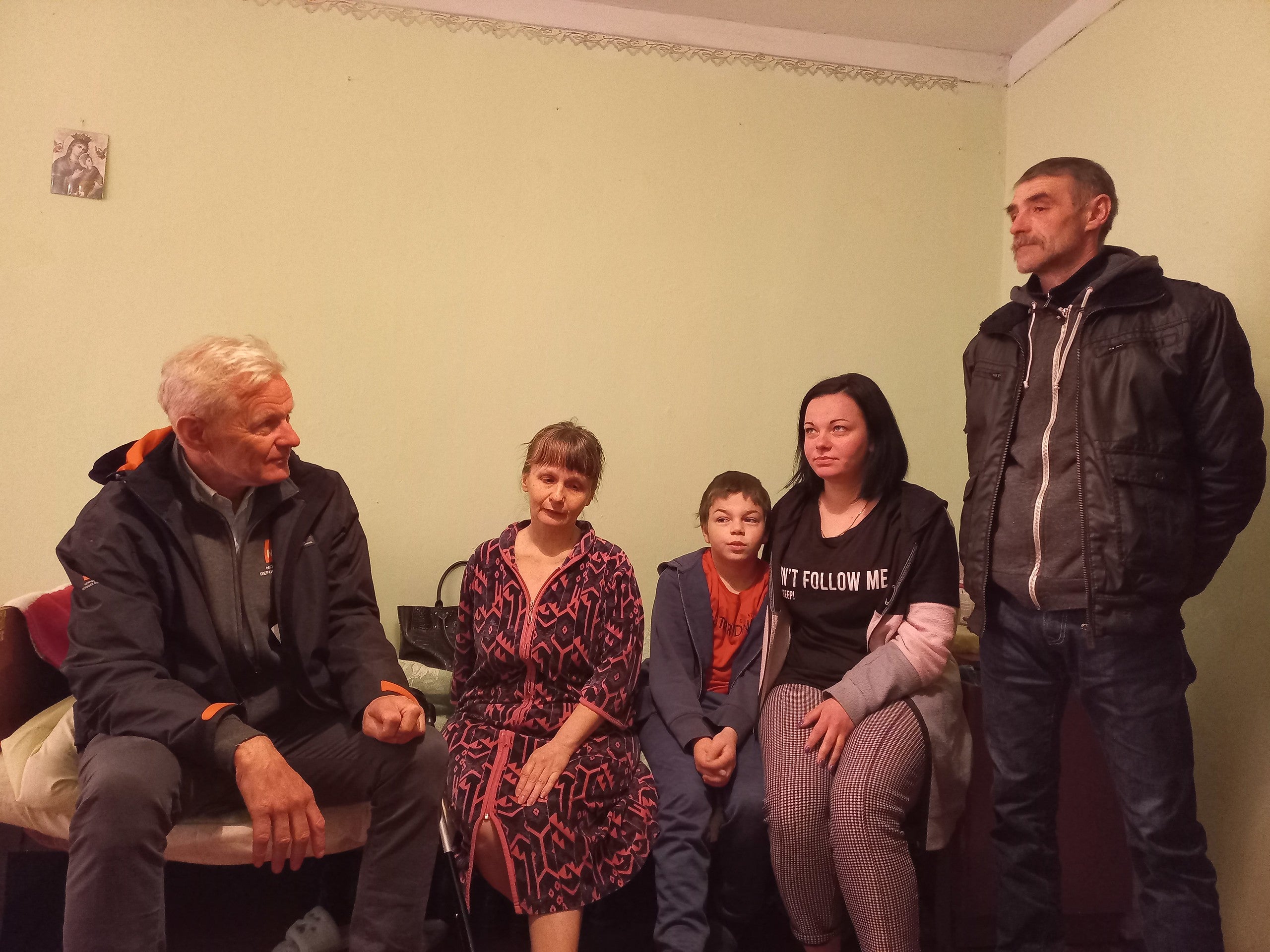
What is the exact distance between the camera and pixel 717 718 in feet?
6.93

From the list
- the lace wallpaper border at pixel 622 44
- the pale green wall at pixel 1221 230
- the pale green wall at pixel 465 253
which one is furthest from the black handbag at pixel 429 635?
the pale green wall at pixel 1221 230

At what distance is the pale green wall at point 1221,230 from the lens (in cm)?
205

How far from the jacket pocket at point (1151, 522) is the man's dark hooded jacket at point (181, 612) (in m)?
1.45

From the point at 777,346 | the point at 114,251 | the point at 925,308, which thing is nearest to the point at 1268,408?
the point at 925,308

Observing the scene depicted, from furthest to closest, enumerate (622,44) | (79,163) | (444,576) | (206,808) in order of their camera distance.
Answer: (622,44), (444,576), (79,163), (206,808)

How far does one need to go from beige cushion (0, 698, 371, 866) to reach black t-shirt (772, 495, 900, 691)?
1.03 m

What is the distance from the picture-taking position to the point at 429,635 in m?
2.60

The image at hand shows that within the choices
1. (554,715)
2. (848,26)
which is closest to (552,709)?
(554,715)

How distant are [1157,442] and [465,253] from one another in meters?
1.98

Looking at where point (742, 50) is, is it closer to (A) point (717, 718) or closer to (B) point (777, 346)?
(B) point (777, 346)

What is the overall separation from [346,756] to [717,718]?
2.79ft

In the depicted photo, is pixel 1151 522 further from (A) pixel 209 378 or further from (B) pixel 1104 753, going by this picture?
(A) pixel 209 378

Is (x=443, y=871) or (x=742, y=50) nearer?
(x=443, y=871)

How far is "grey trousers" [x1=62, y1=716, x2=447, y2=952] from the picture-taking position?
56.5 inches
